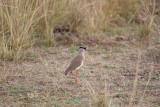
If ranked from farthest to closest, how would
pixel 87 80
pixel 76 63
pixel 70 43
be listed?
1. pixel 70 43
2. pixel 87 80
3. pixel 76 63

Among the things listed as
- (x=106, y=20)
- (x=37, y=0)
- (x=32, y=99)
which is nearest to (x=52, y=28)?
(x=37, y=0)

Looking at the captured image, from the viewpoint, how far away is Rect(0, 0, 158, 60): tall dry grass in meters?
6.86

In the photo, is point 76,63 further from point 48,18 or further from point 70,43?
point 48,18

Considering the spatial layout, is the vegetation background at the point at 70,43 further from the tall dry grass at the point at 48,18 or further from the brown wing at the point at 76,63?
the brown wing at the point at 76,63

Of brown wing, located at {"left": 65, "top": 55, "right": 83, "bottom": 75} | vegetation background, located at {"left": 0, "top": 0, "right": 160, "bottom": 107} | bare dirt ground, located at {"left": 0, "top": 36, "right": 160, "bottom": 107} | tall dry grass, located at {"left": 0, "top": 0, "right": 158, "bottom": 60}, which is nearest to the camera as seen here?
bare dirt ground, located at {"left": 0, "top": 36, "right": 160, "bottom": 107}

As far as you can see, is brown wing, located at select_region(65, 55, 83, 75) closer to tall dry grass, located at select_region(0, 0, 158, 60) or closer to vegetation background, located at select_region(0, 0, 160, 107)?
vegetation background, located at select_region(0, 0, 160, 107)

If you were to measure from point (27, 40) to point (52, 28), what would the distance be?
2.30 ft

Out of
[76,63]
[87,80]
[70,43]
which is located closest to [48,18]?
[70,43]

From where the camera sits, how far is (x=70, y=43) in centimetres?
771

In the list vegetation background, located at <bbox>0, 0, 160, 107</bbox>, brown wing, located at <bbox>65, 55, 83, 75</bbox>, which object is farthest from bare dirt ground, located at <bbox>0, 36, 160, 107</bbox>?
brown wing, located at <bbox>65, 55, 83, 75</bbox>

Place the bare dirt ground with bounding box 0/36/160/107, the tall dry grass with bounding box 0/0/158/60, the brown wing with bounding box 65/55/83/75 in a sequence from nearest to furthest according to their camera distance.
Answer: the bare dirt ground with bounding box 0/36/160/107, the brown wing with bounding box 65/55/83/75, the tall dry grass with bounding box 0/0/158/60

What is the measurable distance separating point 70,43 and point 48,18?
0.52 m

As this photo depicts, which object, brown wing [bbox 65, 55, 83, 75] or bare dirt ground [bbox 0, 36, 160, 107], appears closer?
bare dirt ground [bbox 0, 36, 160, 107]

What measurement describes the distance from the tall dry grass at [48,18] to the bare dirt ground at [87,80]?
248 mm
